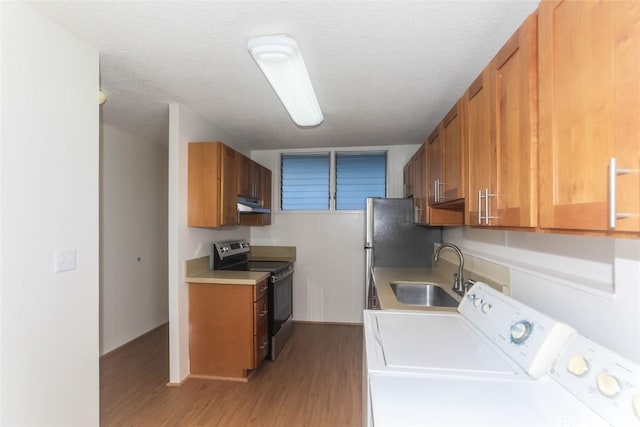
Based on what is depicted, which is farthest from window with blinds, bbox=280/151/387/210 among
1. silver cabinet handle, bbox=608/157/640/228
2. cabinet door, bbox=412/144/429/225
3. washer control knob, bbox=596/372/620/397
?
silver cabinet handle, bbox=608/157/640/228

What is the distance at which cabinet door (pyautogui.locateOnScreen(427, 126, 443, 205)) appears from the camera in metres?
2.11

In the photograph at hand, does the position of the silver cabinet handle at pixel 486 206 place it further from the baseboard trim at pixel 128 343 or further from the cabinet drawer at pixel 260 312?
the baseboard trim at pixel 128 343

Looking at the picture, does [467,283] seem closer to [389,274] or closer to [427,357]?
[389,274]

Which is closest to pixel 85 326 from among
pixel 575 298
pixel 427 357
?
pixel 427 357

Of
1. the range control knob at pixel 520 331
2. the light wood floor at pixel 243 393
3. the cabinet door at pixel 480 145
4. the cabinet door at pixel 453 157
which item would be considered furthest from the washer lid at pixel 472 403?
the light wood floor at pixel 243 393

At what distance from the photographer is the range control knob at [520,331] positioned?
1.10 metres

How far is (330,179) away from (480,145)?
2.91m

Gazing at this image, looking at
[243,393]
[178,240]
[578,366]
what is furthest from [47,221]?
[578,366]

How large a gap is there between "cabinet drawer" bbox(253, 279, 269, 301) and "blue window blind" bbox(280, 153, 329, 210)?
5.15ft

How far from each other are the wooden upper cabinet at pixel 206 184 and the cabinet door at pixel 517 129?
7.28 feet

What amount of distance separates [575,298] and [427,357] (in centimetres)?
65

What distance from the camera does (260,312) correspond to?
110 inches

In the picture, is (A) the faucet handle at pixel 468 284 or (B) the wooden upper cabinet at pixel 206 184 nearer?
(A) the faucet handle at pixel 468 284

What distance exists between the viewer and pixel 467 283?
2234mm
